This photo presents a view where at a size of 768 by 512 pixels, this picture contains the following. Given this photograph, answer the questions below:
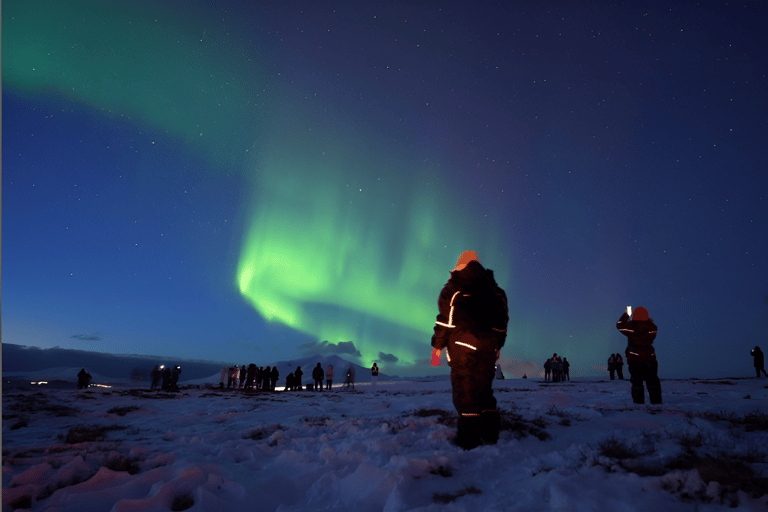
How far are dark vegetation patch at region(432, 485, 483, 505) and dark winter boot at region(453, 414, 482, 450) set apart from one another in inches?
48.7

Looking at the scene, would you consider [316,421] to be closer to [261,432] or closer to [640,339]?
[261,432]

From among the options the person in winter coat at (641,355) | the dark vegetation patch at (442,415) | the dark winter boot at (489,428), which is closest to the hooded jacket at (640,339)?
the person in winter coat at (641,355)

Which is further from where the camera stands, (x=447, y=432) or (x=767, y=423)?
(x=447, y=432)

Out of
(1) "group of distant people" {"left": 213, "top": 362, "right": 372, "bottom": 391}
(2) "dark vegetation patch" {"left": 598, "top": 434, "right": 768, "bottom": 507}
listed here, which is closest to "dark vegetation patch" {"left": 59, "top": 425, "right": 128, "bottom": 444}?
(2) "dark vegetation patch" {"left": 598, "top": 434, "right": 768, "bottom": 507}

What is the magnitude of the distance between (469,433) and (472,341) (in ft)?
3.47

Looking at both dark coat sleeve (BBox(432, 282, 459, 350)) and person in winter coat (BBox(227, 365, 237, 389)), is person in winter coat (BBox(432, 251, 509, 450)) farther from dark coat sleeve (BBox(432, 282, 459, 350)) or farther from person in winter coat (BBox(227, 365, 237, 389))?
person in winter coat (BBox(227, 365, 237, 389))

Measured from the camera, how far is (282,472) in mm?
4035

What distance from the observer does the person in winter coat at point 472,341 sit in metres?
4.62

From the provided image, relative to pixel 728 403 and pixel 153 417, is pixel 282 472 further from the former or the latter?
pixel 728 403

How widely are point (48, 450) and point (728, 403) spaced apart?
36.4 ft

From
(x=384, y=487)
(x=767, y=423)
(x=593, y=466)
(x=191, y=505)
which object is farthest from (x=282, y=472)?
(x=767, y=423)

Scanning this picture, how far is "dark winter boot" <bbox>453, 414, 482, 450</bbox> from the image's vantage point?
449 cm

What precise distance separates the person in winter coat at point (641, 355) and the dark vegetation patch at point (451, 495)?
6710mm

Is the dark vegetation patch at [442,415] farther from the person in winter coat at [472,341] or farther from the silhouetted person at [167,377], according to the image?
the silhouetted person at [167,377]
